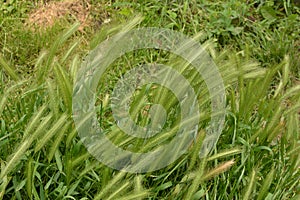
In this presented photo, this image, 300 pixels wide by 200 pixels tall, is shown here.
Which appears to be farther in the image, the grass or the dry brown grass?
the dry brown grass

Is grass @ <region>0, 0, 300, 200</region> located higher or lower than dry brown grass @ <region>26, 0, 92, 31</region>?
lower

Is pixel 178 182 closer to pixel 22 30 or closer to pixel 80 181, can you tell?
pixel 80 181

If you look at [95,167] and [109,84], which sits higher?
[109,84]

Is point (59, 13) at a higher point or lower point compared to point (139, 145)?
higher

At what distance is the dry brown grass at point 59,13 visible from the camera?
3.42 m

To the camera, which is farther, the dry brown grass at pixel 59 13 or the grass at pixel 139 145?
the dry brown grass at pixel 59 13

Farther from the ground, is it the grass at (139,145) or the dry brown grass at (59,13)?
the dry brown grass at (59,13)

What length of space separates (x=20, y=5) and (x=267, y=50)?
4.57 ft

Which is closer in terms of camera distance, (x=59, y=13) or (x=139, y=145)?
(x=139, y=145)

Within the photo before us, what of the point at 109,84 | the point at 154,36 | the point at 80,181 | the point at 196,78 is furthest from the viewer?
the point at 154,36

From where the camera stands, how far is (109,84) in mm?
3006

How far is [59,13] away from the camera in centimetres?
347

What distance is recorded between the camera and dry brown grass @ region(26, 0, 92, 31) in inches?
134

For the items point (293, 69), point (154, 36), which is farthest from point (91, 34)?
point (293, 69)
